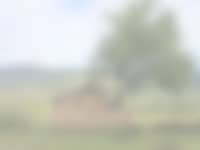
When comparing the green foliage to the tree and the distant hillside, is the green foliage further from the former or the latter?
the distant hillside

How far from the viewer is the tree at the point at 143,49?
3.59 ft

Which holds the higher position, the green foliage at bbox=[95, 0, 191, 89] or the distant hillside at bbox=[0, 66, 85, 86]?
the green foliage at bbox=[95, 0, 191, 89]

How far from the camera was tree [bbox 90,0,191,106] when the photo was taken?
1094 mm

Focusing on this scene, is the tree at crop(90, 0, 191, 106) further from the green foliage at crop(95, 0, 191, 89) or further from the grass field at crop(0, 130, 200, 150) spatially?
the grass field at crop(0, 130, 200, 150)

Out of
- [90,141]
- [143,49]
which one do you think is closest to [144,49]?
[143,49]

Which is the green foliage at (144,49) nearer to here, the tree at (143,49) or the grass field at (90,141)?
the tree at (143,49)

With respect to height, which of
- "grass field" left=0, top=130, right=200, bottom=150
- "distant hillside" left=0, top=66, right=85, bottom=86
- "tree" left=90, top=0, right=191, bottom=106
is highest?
"tree" left=90, top=0, right=191, bottom=106

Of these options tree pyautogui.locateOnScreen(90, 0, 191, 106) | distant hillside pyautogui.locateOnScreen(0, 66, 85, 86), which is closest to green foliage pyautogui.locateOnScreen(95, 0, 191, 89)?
tree pyautogui.locateOnScreen(90, 0, 191, 106)

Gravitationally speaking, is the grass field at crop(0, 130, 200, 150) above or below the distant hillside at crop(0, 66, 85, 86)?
below

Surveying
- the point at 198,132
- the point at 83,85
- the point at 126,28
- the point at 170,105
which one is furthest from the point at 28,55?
the point at 198,132

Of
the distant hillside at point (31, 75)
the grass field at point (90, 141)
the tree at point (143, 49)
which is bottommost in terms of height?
the grass field at point (90, 141)

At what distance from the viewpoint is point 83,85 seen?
1.10m

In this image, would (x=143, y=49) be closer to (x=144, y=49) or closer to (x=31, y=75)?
(x=144, y=49)

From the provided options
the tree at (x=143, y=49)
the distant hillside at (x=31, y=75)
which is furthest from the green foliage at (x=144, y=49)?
the distant hillside at (x=31, y=75)
